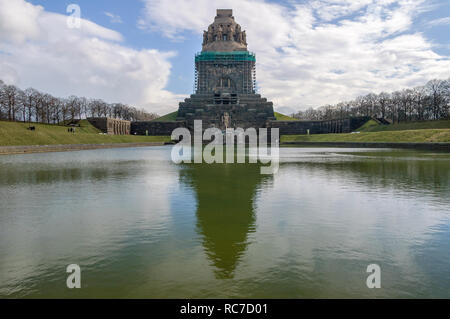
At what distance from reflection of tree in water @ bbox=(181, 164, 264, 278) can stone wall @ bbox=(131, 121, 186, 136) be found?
77323mm

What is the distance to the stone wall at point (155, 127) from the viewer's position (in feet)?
308

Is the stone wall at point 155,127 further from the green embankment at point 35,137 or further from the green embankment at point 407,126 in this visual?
the green embankment at point 407,126

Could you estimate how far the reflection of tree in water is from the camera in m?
7.18

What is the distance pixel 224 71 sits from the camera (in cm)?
11612

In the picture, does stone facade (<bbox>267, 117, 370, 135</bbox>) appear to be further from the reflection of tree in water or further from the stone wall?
the reflection of tree in water

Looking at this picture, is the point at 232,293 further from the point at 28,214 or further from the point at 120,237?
the point at 28,214

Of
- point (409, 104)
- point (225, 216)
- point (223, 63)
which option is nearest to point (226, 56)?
point (223, 63)

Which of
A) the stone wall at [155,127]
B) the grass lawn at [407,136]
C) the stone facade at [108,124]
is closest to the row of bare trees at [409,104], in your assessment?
the grass lawn at [407,136]

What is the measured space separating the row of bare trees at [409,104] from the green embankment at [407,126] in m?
18.8

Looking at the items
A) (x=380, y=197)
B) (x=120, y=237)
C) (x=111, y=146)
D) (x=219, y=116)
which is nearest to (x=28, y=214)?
(x=120, y=237)

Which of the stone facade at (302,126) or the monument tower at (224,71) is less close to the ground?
the monument tower at (224,71)
